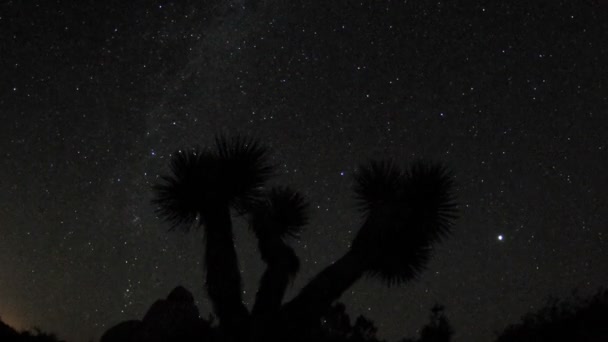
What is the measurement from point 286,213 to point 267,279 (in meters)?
2.67

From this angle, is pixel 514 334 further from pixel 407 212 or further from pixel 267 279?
pixel 267 279

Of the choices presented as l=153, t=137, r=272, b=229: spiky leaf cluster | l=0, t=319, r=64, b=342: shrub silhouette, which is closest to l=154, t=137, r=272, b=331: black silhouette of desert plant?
l=153, t=137, r=272, b=229: spiky leaf cluster

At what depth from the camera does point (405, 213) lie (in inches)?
386

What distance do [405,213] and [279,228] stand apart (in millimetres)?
2654

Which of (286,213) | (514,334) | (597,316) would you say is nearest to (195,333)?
(286,213)

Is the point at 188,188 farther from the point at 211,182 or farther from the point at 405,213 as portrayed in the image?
the point at 405,213

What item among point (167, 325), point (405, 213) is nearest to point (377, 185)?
point (405, 213)

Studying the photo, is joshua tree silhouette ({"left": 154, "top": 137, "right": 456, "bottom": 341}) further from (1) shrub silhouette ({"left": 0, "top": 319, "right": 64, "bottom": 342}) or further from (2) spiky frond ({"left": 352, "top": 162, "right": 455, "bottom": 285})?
(1) shrub silhouette ({"left": 0, "top": 319, "right": 64, "bottom": 342})

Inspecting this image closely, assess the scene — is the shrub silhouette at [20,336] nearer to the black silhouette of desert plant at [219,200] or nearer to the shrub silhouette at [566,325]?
the black silhouette of desert plant at [219,200]

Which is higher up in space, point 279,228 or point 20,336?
point 279,228

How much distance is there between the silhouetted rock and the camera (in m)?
11.9

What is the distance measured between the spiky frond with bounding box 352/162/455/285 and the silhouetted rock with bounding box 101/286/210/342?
3992 mm

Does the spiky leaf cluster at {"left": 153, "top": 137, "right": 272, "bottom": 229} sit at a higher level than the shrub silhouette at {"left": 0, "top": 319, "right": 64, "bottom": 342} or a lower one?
higher

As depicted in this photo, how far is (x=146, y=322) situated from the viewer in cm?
1297
